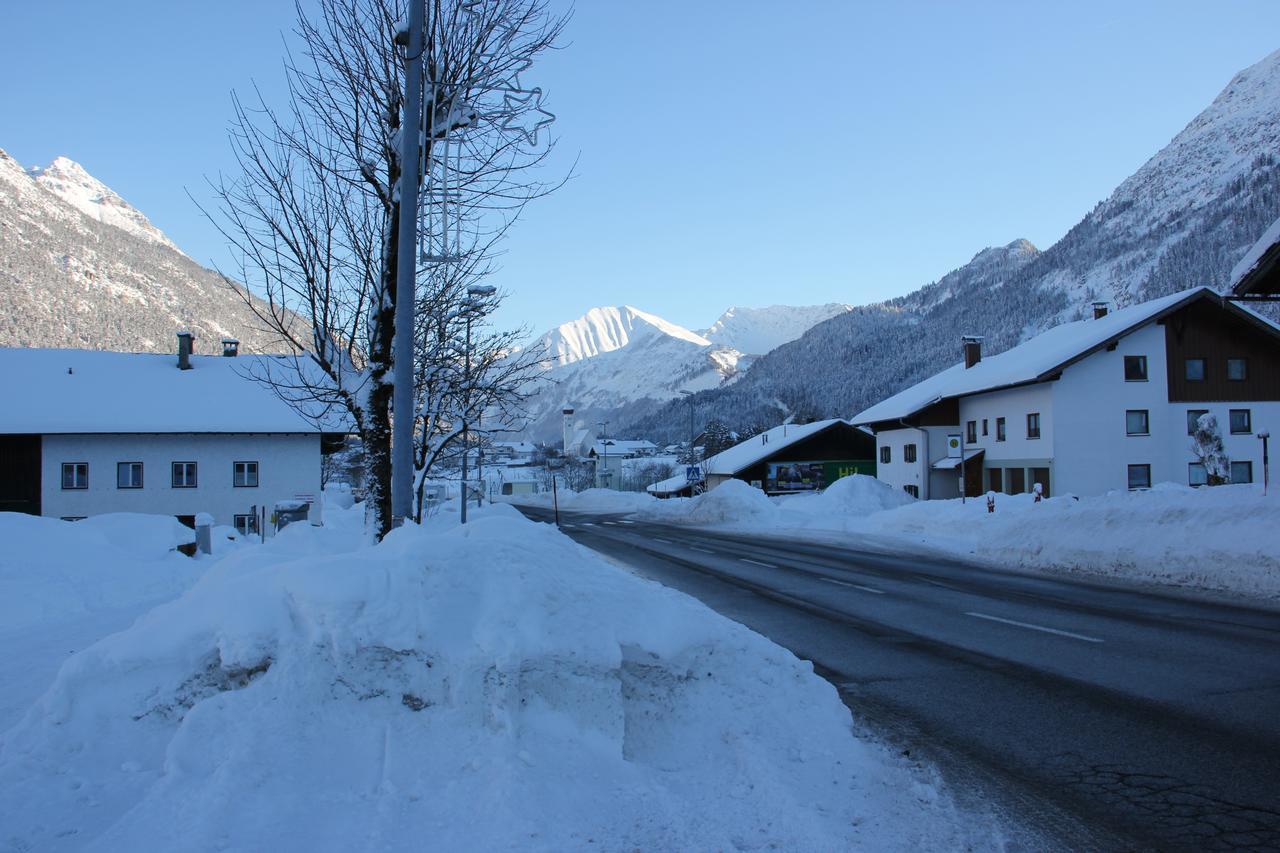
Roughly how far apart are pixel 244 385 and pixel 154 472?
5.45 metres

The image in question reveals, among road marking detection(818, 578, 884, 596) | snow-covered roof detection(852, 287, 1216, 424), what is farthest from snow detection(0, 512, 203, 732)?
snow-covered roof detection(852, 287, 1216, 424)

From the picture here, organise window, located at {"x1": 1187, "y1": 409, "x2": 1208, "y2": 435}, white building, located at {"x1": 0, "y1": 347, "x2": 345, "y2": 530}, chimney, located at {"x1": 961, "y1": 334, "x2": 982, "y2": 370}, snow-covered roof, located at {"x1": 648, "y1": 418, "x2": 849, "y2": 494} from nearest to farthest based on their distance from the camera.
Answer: white building, located at {"x1": 0, "y1": 347, "x2": 345, "y2": 530}
window, located at {"x1": 1187, "y1": 409, "x2": 1208, "y2": 435}
chimney, located at {"x1": 961, "y1": 334, "x2": 982, "y2": 370}
snow-covered roof, located at {"x1": 648, "y1": 418, "x2": 849, "y2": 494}

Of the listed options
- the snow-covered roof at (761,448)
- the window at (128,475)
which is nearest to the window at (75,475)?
the window at (128,475)

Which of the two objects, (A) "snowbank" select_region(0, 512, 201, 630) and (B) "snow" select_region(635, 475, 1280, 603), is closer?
(A) "snowbank" select_region(0, 512, 201, 630)

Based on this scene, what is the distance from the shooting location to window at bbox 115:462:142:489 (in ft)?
116

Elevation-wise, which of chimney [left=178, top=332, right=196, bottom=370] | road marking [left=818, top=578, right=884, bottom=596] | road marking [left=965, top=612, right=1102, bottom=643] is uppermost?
chimney [left=178, top=332, right=196, bottom=370]

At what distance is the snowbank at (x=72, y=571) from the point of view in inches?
380

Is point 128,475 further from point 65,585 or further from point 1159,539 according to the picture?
point 1159,539

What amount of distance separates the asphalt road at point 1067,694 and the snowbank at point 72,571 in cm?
790

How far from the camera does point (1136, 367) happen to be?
38.3m

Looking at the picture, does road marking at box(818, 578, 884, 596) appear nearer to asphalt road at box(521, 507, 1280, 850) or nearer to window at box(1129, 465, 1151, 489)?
asphalt road at box(521, 507, 1280, 850)

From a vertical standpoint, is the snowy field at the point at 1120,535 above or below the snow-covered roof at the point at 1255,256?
below

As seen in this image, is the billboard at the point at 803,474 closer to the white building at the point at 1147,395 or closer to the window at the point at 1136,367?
the white building at the point at 1147,395

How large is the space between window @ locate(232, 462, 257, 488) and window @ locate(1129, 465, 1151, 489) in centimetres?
3933
